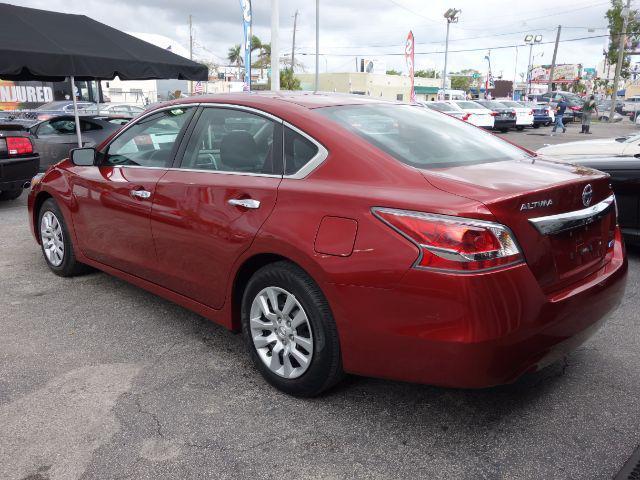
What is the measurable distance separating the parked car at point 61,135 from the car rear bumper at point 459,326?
9.41 meters

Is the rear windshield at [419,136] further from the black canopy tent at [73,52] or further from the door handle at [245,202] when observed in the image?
the black canopy tent at [73,52]

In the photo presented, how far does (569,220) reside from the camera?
2.62 m

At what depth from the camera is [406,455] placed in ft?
8.38

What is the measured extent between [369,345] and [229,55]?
8065 cm

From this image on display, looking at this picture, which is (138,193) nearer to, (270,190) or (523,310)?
(270,190)

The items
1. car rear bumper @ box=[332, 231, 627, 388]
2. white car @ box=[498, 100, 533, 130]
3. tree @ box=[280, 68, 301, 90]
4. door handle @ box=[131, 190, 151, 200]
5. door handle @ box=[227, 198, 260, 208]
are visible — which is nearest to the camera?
car rear bumper @ box=[332, 231, 627, 388]

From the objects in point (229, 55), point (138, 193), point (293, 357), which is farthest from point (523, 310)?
point (229, 55)

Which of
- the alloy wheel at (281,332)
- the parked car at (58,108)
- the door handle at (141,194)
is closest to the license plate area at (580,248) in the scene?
the alloy wheel at (281,332)

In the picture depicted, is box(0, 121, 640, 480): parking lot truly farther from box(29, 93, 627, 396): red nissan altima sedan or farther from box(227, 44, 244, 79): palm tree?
box(227, 44, 244, 79): palm tree

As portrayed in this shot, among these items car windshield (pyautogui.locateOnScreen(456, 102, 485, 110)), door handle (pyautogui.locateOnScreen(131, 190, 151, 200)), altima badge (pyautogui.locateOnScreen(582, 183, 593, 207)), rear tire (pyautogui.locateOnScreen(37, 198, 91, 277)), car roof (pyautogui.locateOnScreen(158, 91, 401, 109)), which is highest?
car roof (pyautogui.locateOnScreen(158, 91, 401, 109))

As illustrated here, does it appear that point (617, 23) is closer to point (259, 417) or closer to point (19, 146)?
point (19, 146)

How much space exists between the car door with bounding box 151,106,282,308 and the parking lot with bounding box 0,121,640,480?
1.76 ft

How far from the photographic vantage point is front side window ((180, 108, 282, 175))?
3.13 m

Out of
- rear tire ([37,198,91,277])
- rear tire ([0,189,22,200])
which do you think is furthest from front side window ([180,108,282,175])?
rear tire ([0,189,22,200])
